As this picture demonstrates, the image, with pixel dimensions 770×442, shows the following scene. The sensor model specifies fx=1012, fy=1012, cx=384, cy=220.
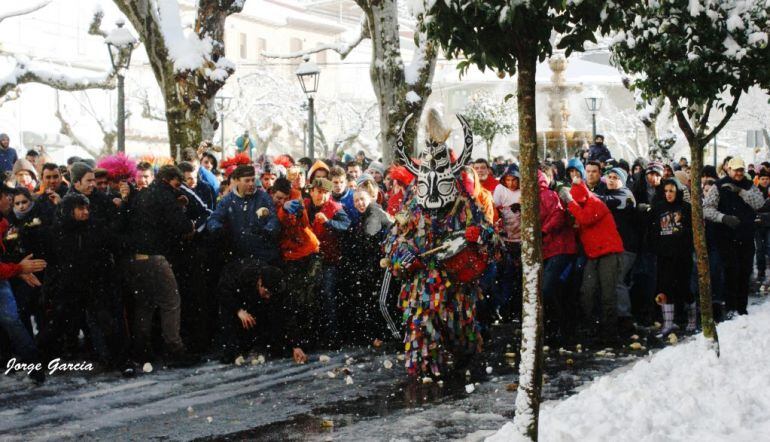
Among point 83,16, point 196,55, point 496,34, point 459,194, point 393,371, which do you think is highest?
point 83,16

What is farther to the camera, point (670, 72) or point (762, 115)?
point (762, 115)

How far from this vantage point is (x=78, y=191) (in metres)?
9.78

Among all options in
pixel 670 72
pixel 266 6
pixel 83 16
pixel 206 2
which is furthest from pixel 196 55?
pixel 266 6

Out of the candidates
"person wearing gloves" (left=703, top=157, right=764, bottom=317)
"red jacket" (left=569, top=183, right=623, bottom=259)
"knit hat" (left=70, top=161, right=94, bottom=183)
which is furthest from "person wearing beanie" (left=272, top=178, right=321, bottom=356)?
"person wearing gloves" (left=703, top=157, right=764, bottom=317)

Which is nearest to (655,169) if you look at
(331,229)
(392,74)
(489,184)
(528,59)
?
(489,184)

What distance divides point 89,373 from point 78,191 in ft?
5.75

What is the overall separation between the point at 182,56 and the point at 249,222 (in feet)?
18.4

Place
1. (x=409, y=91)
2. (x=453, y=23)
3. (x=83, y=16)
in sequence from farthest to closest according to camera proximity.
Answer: (x=83, y=16) → (x=409, y=91) → (x=453, y=23)

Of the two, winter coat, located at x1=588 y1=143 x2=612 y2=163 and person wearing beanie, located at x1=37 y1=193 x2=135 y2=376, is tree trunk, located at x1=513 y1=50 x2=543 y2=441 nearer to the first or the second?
person wearing beanie, located at x1=37 y1=193 x2=135 y2=376

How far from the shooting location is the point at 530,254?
595 centimetres

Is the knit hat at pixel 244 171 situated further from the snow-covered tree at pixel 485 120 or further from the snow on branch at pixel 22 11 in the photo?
the snow-covered tree at pixel 485 120

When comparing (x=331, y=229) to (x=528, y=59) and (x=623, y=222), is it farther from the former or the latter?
(x=528, y=59)

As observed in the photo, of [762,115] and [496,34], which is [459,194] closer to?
[496,34]

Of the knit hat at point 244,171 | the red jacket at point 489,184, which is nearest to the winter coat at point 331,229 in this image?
the knit hat at point 244,171
